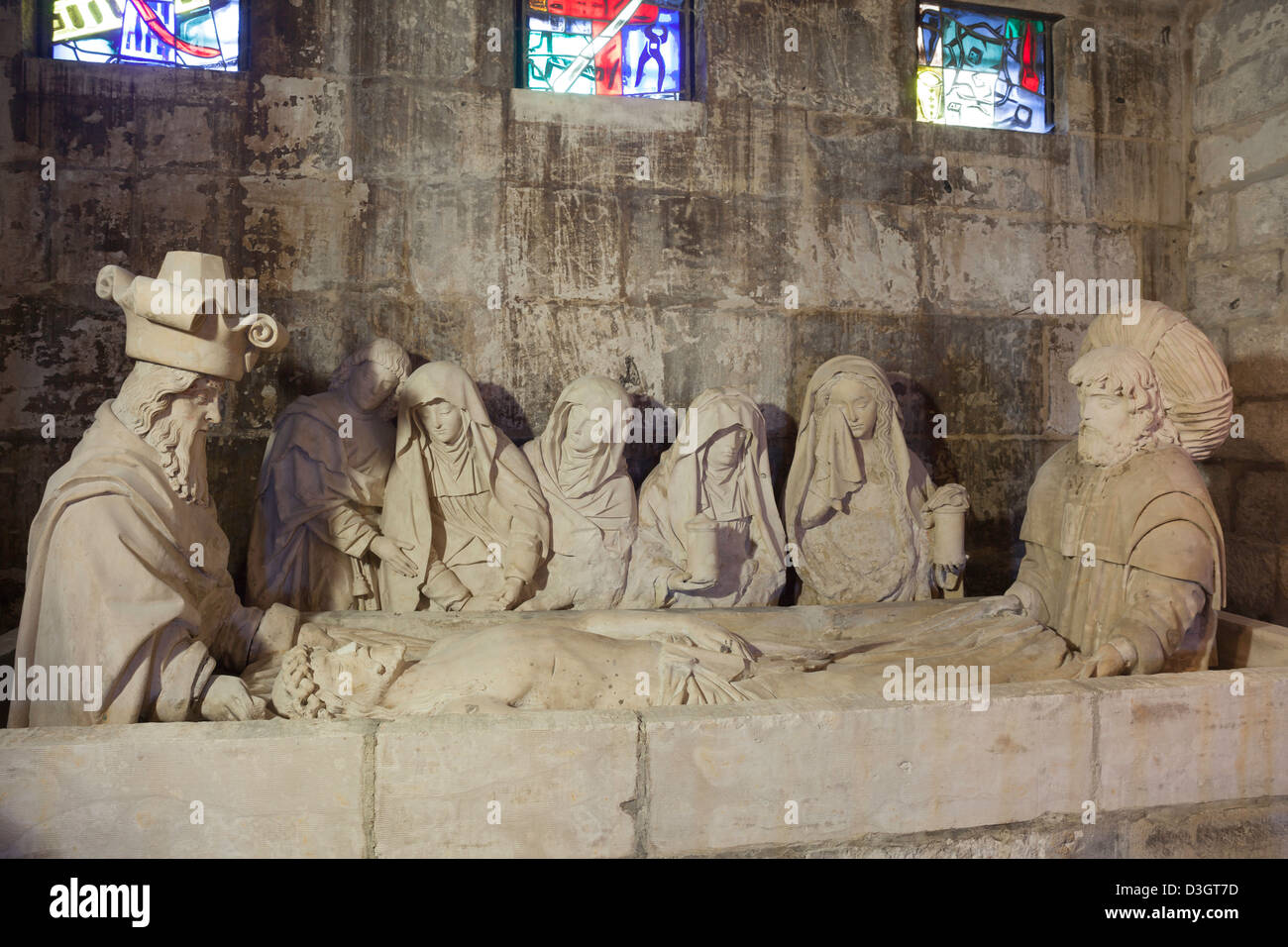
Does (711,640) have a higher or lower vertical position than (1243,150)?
lower

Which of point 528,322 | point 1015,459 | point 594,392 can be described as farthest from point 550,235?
point 1015,459

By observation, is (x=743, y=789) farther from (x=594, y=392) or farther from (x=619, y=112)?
(x=619, y=112)

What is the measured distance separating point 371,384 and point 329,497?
56 centimetres

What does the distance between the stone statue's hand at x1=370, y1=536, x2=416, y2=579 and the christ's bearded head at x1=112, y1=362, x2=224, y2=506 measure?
1.03 m

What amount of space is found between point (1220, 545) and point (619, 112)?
372 centimetres

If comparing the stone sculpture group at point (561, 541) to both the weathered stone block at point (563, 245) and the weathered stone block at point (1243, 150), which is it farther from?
the weathered stone block at point (1243, 150)

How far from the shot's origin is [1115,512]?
11.9ft

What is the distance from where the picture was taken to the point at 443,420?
4.34 m

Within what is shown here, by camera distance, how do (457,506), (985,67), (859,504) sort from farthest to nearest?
1. (985,67)
2. (859,504)
3. (457,506)

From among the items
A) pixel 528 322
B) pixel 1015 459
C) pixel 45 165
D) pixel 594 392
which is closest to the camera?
pixel 594 392

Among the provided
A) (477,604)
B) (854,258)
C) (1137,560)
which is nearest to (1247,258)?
(854,258)

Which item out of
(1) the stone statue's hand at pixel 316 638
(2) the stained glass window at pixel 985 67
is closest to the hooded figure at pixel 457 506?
(1) the stone statue's hand at pixel 316 638

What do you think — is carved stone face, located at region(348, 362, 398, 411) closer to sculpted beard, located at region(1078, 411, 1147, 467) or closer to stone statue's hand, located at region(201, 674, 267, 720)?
stone statue's hand, located at region(201, 674, 267, 720)

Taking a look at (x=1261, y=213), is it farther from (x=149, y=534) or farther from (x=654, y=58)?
(x=149, y=534)
